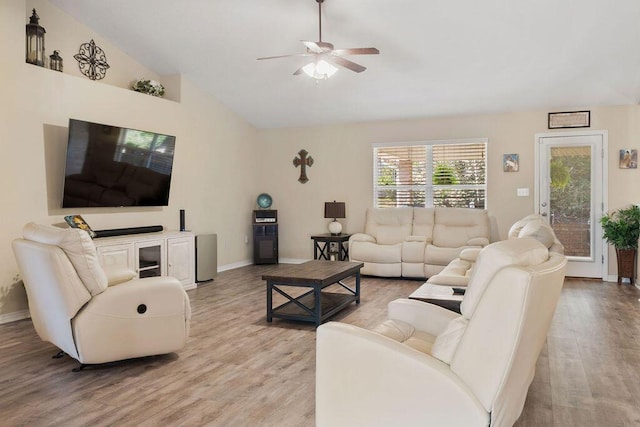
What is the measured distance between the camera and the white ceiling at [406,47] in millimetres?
4586

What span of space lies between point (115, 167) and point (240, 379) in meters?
3.38

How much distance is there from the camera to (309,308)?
429cm

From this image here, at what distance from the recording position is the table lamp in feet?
25.0

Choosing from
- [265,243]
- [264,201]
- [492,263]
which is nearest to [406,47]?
[264,201]

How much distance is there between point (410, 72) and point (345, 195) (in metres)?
2.63

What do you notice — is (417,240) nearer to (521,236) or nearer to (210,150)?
(521,236)

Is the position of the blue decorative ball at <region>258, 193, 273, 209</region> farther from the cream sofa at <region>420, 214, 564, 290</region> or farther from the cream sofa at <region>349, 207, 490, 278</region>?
the cream sofa at <region>420, 214, 564, 290</region>

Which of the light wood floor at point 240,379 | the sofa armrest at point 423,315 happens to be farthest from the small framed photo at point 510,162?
the sofa armrest at point 423,315

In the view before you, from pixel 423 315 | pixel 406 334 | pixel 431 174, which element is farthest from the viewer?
pixel 431 174

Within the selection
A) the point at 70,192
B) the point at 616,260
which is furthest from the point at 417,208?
the point at 70,192

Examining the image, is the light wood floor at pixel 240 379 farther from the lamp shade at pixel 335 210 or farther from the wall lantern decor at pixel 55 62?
the lamp shade at pixel 335 210

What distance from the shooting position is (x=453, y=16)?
4629 millimetres

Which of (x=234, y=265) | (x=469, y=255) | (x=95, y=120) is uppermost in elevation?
(x=95, y=120)

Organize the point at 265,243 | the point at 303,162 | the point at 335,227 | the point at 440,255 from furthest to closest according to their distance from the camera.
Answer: the point at 303,162, the point at 265,243, the point at 335,227, the point at 440,255
